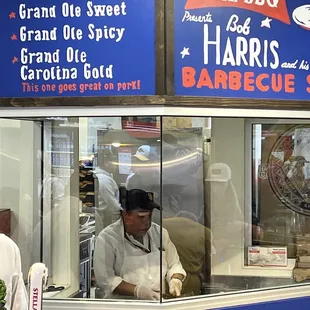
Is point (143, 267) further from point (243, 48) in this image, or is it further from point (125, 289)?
point (243, 48)

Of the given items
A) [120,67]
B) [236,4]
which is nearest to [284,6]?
[236,4]

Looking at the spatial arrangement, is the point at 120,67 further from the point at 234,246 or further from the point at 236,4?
the point at 234,246

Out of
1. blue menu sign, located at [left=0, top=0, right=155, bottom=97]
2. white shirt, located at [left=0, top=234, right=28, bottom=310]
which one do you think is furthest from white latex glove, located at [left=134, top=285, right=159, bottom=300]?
blue menu sign, located at [left=0, top=0, right=155, bottom=97]

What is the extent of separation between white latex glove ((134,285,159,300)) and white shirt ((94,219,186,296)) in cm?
12

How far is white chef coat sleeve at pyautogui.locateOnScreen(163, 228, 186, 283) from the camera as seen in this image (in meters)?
2.55

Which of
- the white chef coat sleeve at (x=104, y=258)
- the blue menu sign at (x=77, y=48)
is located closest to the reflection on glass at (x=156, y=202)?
the white chef coat sleeve at (x=104, y=258)

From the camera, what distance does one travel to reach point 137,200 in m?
2.68

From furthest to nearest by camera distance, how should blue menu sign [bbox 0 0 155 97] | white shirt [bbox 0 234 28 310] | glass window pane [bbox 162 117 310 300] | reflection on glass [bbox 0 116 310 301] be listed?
glass window pane [bbox 162 117 310 300] → reflection on glass [bbox 0 116 310 301] → blue menu sign [bbox 0 0 155 97] → white shirt [bbox 0 234 28 310]

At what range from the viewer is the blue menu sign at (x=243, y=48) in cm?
235

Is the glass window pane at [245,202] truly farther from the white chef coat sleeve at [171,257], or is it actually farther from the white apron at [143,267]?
the white apron at [143,267]

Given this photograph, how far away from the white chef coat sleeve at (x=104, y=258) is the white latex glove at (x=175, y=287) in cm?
26

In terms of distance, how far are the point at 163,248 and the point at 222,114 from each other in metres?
0.65

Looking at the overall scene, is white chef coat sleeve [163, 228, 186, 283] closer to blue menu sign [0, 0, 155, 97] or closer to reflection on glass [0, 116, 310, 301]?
reflection on glass [0, 116, 310, 301]

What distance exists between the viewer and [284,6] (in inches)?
99.0
